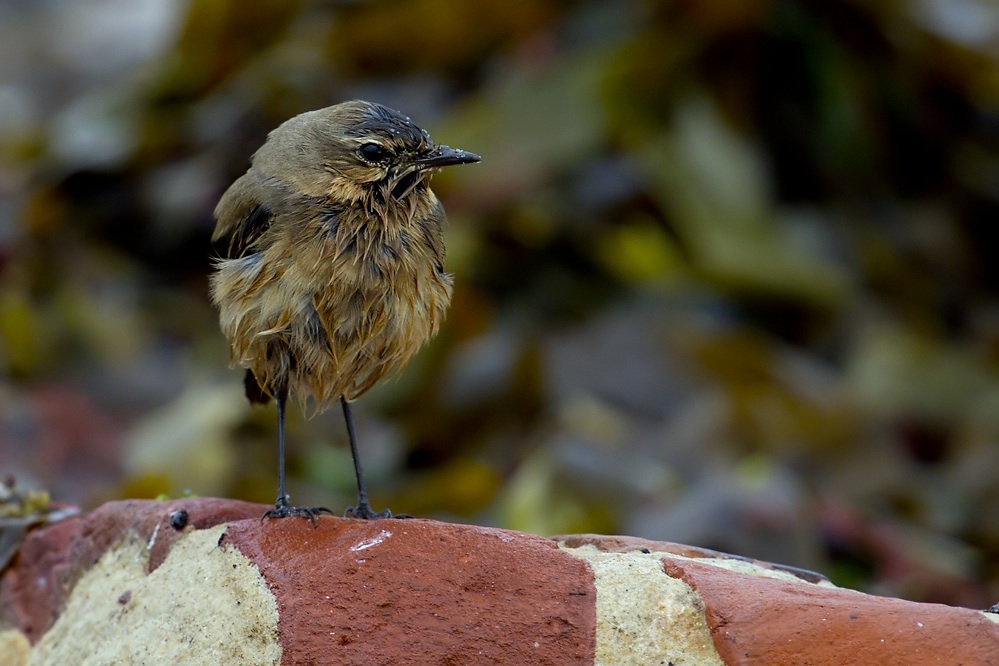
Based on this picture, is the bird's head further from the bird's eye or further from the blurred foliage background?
the blurred foliage background

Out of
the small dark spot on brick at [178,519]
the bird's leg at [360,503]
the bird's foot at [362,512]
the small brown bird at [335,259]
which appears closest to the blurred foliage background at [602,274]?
the bird's leg at [360,503]

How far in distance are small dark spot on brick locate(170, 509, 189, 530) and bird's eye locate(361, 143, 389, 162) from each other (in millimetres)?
1122

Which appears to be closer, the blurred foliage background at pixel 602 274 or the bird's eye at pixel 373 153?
the bird's eye at pixel 373 153

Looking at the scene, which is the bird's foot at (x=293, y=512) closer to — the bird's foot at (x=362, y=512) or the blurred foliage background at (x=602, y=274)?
the bird's foot at (x=362, y=512)

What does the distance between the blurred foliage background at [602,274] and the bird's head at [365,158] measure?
176 cm

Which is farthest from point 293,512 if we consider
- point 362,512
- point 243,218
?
point 243,218

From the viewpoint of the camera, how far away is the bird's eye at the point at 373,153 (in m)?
3.81

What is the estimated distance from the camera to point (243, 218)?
153 inches

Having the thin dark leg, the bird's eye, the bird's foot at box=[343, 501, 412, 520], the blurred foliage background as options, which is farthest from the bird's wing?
the blurred foliage background

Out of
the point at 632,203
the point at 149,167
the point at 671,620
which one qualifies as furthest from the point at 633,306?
the point at 671,620

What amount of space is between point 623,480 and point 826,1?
366 cm

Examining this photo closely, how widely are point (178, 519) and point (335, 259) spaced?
2.67ft

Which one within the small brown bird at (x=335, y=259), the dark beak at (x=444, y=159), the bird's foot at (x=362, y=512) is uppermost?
the dark beak at (x=444, y=159)

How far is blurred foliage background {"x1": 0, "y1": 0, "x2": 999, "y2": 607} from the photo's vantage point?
5746 millimetres
